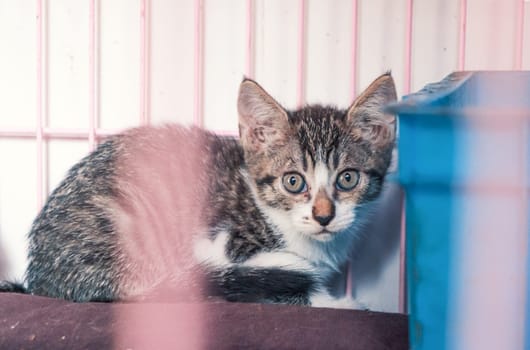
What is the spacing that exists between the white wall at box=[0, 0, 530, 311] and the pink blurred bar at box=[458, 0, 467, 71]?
41 millimetres

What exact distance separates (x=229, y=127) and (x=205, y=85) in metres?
0.13

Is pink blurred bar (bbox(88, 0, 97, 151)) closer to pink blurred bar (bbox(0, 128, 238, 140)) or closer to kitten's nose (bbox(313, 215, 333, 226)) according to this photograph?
pink blurred bar (bbox(0, 128, 238, 140))

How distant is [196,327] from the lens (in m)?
1.18

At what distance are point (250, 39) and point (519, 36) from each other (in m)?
0.67

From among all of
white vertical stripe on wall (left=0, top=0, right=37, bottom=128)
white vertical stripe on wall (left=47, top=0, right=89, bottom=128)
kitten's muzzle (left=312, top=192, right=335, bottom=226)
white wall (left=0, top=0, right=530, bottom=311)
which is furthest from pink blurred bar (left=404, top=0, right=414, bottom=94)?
white vertical stripe on wall (left=0, top=0, right=37, bottom=128)

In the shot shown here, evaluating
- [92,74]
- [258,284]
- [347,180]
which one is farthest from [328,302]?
[92,74]

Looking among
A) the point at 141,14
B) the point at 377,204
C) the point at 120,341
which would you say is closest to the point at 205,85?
the point at 141,14

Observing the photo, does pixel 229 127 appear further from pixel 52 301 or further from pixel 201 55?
pixel 52 301

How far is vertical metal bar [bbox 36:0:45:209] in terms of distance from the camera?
5.52 ft

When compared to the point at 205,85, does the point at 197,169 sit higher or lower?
lower

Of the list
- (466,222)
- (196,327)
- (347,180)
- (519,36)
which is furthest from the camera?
(519,36)

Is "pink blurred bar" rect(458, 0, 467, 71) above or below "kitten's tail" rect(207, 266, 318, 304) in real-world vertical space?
above

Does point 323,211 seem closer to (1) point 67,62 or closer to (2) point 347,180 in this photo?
(2) point 347,180

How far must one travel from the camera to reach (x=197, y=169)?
156cm
